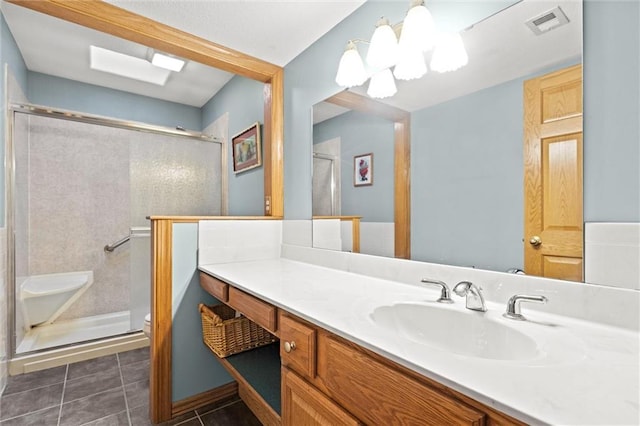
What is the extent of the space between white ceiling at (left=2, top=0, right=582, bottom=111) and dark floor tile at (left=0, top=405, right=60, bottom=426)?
2.20 meters

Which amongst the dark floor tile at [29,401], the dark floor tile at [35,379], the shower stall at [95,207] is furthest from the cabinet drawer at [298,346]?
the shower stall at [95,207]

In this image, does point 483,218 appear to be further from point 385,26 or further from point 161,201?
point 161,201

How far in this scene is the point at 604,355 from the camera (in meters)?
0.65

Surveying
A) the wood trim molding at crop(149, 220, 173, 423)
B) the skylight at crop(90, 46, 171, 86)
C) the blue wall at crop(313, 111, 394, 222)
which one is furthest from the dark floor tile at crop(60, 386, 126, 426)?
the skylight at crop(90, 46, 171, 86)

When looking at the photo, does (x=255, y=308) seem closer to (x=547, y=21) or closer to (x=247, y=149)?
(x=547, y=21)

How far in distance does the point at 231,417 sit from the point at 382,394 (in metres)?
1.36

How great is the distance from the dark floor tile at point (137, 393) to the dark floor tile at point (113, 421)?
0.24ft

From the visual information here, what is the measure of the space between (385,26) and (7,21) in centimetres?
247

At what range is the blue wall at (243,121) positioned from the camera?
2.49m

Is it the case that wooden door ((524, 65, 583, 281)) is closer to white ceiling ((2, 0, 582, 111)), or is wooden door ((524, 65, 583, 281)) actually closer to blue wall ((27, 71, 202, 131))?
white ceiling ((2, 0, 582, 111))

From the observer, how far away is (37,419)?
1630 mm

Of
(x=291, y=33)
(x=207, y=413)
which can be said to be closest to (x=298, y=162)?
(x=291, y=33)

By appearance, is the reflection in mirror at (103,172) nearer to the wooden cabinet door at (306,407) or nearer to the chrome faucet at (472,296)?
the wooden cabinet door at (306,407)

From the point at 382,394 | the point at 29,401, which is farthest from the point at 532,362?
the point at 29,401
